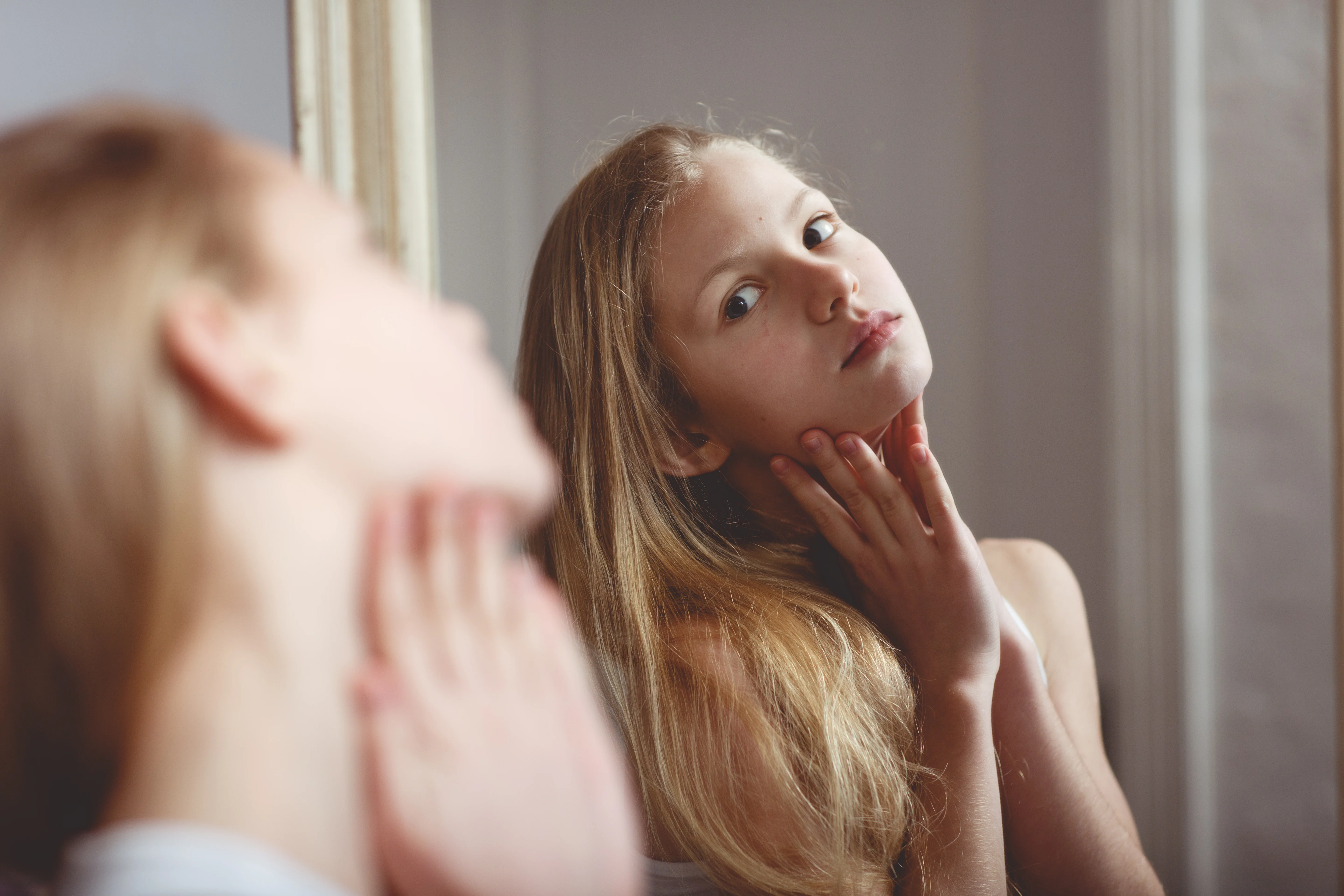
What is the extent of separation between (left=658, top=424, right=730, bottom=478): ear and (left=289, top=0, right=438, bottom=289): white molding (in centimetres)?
20

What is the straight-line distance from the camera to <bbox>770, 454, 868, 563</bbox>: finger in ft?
2.15

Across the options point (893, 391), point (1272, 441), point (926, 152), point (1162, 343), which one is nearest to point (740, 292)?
point (893, 391)

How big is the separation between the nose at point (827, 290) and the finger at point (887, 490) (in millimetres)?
85

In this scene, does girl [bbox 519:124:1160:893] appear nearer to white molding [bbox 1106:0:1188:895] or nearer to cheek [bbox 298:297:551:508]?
cheek [bbox 298:297:551:508]

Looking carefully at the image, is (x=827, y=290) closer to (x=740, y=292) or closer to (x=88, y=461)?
(x=740, y=292)

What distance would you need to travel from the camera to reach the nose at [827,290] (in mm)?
584

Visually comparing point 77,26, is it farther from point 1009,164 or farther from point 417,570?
point 1009,164

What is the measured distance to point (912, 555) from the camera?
0.63m

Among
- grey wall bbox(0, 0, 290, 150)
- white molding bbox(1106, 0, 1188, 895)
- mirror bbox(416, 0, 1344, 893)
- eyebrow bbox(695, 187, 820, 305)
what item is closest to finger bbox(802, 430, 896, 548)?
eyebrow bbox(695, 187, 820, 305)

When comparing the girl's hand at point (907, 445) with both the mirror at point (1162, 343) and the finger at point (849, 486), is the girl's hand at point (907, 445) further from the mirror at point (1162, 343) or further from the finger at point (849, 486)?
the mirror at point (1162, 343)

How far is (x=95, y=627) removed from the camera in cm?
22

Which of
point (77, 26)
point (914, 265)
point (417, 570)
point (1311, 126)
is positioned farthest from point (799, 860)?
point (1311, 126)

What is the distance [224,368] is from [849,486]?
474mm

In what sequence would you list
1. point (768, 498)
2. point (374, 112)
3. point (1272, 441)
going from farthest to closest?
point (1272, 441)
point (768, 498)
point (374, 112)
